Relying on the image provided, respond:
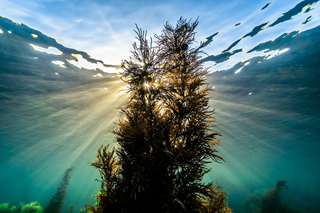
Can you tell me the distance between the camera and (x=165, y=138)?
9.21 feet

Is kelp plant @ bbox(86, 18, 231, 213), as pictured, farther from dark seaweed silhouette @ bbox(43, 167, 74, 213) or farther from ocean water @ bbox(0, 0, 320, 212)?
dark seaweed silhouette @ bbox(43, 167, 74, 213)

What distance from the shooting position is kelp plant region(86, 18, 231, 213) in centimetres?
247

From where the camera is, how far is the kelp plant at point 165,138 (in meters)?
2.47

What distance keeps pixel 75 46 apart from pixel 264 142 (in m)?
36.1

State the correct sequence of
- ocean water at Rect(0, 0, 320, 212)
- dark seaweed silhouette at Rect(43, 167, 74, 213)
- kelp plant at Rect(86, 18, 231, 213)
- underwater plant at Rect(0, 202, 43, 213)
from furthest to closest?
underwater plant at Rect(0, 202, 43, 213)
dark seaweed silhouette at Rect(43, 167, 74, 213)
ocean water at Rect(0, 0, 320, 212)
kelp plant at Rect(86, 18, 231, 213)

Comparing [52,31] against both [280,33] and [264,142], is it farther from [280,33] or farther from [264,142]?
[264,142]

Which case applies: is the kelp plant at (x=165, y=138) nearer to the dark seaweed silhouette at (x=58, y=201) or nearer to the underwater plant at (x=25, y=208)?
the dark seaweed silhouette at (x=58, y=201)

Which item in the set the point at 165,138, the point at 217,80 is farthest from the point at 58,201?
the point at 217,80

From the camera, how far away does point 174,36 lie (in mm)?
3383

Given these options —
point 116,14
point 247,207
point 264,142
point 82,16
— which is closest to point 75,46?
point 82,16

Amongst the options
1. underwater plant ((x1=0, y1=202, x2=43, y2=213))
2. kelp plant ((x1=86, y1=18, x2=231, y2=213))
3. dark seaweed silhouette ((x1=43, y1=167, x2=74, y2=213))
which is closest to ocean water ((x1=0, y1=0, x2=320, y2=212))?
kelp plant ((x1=86, y1=18, x2=231, y2=213))

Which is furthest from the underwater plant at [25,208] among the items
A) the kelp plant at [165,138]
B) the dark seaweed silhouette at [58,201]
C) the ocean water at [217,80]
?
the kelp plant at [165,138]

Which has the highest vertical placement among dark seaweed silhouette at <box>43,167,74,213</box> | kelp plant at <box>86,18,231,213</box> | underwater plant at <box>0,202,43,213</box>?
kelp plant at <box>86,18,231,213</box>

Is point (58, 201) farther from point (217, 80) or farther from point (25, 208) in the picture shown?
point (217, 80)
